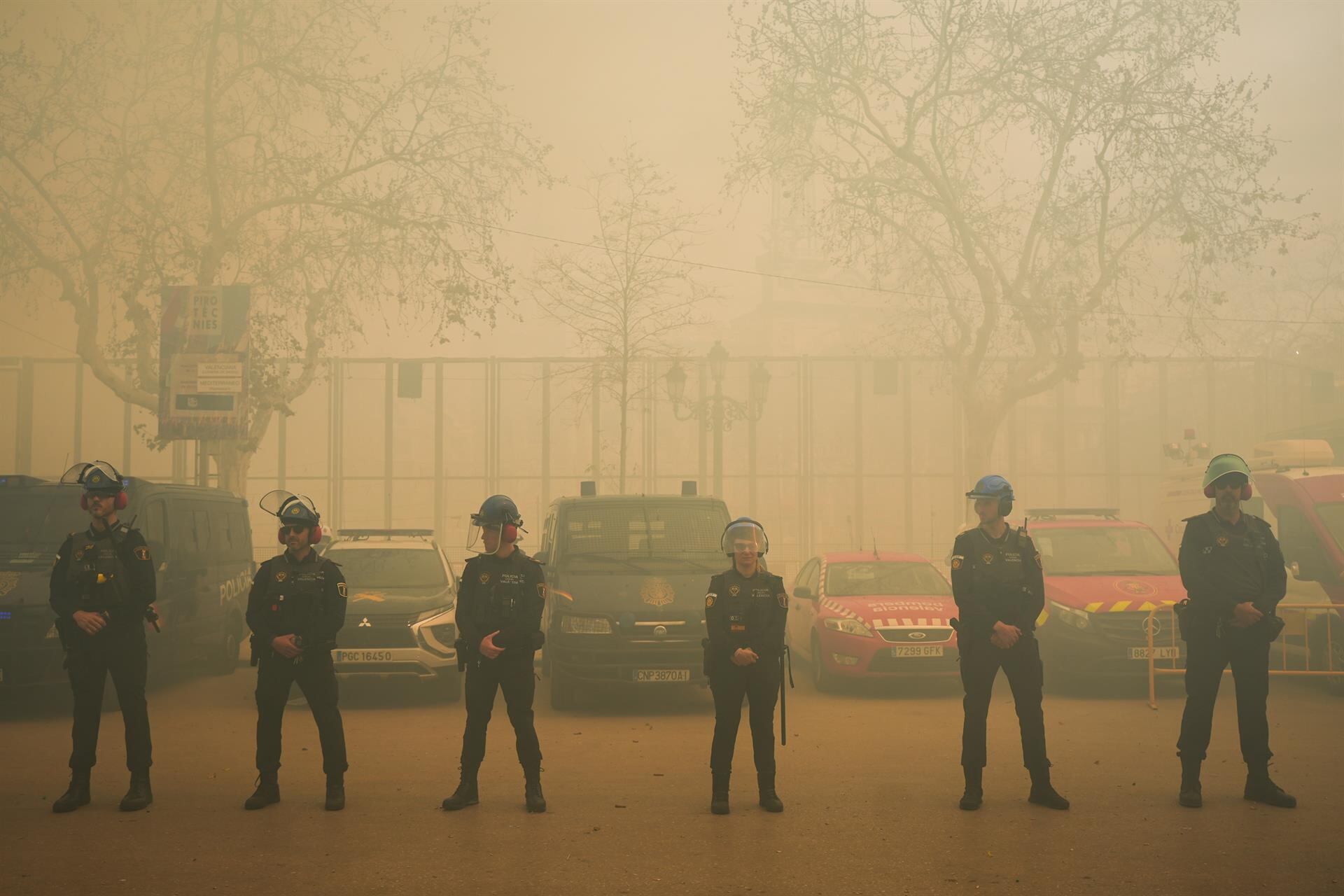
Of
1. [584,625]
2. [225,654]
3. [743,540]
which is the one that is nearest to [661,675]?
[584,625]

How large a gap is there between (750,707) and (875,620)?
6522 mm

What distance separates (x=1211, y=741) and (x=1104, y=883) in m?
5.34

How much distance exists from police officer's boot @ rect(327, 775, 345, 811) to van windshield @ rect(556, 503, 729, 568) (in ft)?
19.3

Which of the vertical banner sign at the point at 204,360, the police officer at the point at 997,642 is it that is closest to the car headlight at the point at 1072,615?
the police officer at the point at 997,642

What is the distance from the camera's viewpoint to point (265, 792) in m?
8.30

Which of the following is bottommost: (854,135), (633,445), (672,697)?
(672,697)

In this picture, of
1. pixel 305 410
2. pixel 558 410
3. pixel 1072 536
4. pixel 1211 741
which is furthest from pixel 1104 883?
pixel 305 410

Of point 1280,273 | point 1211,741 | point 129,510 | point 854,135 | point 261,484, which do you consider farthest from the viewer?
point 1280,273

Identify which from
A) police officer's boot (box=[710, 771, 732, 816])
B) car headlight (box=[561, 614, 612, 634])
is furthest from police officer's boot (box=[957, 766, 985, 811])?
car headlight (box=[561, 614, 612, 634])

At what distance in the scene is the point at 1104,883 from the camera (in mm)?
6402

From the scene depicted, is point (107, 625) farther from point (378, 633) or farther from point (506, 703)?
point (378, 633)

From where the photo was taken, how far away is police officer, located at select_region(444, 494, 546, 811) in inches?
325

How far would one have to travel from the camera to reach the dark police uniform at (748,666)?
327 inches

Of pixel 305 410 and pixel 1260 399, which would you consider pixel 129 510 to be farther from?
pixel 1260 399
